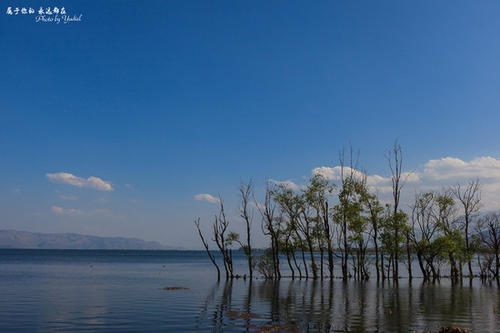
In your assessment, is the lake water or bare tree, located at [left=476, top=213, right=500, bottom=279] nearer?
the lake water

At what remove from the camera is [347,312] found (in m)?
27.4

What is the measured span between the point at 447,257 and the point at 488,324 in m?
37.2

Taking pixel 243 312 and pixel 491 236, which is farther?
pixel 491 236

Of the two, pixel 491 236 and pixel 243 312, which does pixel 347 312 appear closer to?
pixel 243 312

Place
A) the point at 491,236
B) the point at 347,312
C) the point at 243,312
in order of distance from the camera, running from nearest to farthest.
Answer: the point at 347,312
the point at 243,312
the point at 491,236

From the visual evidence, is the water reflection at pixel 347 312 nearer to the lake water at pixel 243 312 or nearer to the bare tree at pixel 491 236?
the lake water at pixel 243 312

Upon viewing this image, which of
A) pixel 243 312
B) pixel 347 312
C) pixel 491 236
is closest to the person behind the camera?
pixel 347 312

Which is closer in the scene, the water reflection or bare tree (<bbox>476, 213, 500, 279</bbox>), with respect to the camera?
the water reflection

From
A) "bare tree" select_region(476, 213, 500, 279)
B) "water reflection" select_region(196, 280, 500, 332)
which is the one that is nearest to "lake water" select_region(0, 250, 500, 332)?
"water reflection" select_region(196, 280, 500, 332)

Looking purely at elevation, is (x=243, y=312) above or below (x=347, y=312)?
below

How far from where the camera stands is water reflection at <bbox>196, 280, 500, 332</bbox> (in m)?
22.0

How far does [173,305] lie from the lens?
31.5m

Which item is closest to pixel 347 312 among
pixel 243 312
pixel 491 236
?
pixel 243 312

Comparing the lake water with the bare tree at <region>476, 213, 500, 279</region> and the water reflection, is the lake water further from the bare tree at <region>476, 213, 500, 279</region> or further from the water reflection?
the bare tree at <region>476, 213, 500, 279</region>
